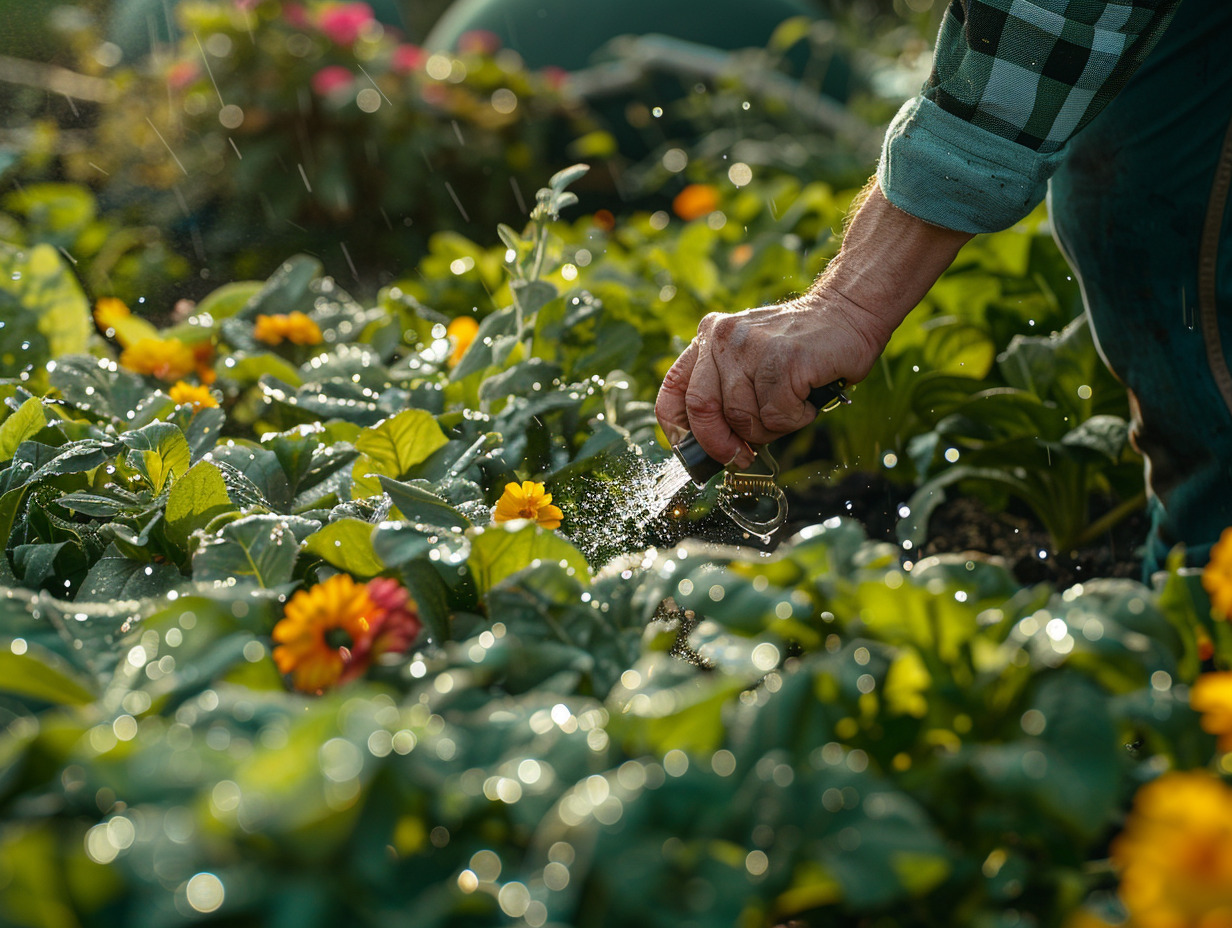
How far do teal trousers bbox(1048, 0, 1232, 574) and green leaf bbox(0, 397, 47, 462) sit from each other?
1.63 metres

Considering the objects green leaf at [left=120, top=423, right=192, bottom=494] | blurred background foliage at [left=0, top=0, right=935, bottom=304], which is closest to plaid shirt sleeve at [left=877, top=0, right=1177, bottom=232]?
green leaf at [left=120, top=423, right=192, bottom=494]

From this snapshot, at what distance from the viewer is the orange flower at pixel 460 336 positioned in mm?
2014

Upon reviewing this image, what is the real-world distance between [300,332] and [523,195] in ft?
9.11

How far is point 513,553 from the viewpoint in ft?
3.67

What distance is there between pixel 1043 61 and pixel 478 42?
4.28 metres

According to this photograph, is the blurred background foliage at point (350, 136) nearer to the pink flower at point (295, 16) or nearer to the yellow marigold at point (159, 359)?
the pink flower at point (295, 16)

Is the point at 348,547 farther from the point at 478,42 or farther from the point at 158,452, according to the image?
the point at 478,42

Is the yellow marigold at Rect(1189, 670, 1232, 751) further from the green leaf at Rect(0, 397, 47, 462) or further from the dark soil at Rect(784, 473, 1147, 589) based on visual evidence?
the green leaf at Rect(0, 397, 47, 462)

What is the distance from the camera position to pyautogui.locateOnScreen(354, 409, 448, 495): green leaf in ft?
4.68

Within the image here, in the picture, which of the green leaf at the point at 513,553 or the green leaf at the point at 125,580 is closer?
the green leaf at the point at 513,553

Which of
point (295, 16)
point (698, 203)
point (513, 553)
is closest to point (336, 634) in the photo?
point (513, 553)

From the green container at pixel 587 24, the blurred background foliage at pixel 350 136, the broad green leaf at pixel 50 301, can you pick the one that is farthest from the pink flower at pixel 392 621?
the green container at pixel 587 24

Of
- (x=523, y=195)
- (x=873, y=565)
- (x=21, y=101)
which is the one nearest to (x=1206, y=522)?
(x=873, y=565)

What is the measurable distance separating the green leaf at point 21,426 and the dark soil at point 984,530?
1.33m
